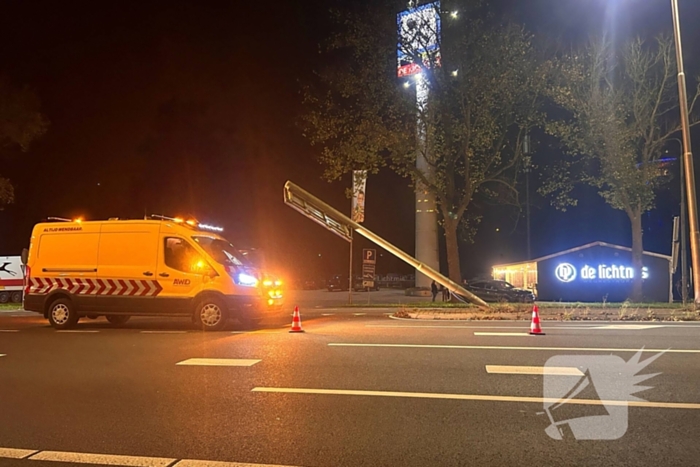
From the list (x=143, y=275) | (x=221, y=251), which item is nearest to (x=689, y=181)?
(x=221, y=251)

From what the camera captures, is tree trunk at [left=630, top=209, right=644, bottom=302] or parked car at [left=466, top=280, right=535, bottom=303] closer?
tree trunk at [left=630, top=209, right=644, bottom=302]

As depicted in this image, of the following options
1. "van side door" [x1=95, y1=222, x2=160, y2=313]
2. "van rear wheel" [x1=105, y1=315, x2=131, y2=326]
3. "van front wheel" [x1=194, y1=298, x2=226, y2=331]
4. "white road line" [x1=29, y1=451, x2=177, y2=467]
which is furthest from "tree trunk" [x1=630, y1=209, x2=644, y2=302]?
"white road line" [x1=29, y1=451, x2=177, y2=467]

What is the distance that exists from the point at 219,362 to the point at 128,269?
5.80 m

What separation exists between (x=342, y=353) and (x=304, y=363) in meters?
0.99

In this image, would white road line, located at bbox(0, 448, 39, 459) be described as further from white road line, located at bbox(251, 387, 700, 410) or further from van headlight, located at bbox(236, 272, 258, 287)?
van headlight, located at bbox(236, 272, 258, 287)

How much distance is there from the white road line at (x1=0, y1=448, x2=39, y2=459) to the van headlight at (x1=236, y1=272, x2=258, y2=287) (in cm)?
791

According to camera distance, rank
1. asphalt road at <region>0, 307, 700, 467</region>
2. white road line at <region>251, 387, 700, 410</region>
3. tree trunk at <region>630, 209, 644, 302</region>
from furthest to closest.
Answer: tree trunk at <region>630, 209, 644, 302</region> < white road line at <region>251, 387, 700, 410</region> < asphalt road at <region>0, 307, 700, 467</region>

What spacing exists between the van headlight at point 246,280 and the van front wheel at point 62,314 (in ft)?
14.3

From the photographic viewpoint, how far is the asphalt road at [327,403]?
480cm

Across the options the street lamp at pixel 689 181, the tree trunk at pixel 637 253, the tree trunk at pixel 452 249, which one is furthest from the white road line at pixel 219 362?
the tree trunk at pixel 637 253

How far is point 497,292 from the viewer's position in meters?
31.1

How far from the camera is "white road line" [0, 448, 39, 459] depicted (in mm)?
4867

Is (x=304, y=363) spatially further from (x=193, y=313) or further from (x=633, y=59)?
(x=633, y=59)

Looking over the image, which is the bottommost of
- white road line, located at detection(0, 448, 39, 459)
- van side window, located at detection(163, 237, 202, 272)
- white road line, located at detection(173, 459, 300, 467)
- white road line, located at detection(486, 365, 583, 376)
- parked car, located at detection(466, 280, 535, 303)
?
white road line, located at detection(0, 448, 39, 459)
